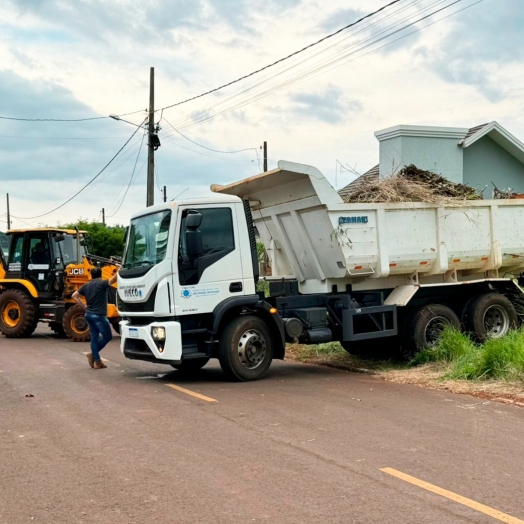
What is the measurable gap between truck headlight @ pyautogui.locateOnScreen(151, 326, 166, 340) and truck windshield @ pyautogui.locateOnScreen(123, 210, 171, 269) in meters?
0.91

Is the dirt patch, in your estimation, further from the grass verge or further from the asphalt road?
the asphalt road

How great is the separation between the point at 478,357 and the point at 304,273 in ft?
10.1

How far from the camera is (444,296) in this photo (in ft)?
40.7

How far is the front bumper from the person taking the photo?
10.1 m

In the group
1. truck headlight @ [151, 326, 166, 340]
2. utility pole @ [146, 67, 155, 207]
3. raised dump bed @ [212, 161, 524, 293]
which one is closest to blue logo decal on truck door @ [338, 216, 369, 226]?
raised dump bed @ [212, 161, 524, 293]

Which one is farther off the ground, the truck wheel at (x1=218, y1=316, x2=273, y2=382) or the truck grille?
the truck grille

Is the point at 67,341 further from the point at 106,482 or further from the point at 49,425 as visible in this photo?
the point at 106,482

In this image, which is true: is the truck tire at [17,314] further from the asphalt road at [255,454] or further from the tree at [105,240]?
the tree at [105,240]

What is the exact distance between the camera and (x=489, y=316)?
41.4ft

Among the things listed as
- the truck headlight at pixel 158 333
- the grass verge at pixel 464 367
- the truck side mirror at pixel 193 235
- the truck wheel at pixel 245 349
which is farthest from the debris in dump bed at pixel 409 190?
the truck headlight at pixel 158 333

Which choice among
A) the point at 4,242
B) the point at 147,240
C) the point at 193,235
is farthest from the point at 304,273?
the point at 4,242

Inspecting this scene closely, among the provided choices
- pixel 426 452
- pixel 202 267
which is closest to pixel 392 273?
pixel 202 267

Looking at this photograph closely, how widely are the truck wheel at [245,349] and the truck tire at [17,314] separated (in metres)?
9.01

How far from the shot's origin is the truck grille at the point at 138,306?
10320 millimetres
